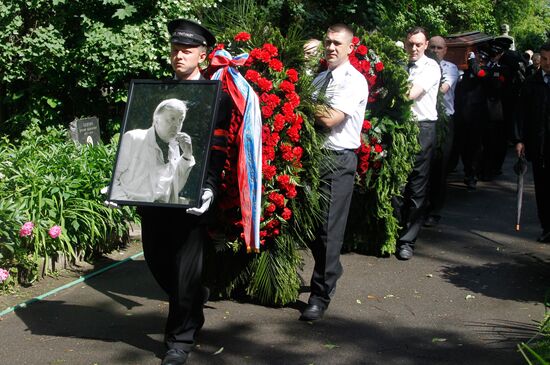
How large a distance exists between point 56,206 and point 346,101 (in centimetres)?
285

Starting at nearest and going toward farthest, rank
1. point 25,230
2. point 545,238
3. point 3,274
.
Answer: point 3,274 → point 25,230 → point 545,238

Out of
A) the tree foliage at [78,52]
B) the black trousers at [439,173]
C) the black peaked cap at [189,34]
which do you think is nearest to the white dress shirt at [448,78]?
the black trousers at [439,173]

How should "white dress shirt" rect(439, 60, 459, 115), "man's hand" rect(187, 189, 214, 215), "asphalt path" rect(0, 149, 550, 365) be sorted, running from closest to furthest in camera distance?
"man's hand" rect(187, 189, 214, 215) → "asphalt path" rect(0, 149, 550, 365) → "white dress shirt" rect(439, 60, 459, 115)

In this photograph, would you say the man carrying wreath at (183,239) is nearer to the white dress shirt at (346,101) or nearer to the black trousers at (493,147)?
the white dress shirt at (346,101)

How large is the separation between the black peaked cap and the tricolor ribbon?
16.6 inches

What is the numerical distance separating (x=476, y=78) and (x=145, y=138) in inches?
321

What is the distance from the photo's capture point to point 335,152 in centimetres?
602

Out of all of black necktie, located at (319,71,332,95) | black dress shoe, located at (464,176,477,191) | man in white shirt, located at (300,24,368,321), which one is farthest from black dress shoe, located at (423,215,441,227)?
black necktie, located at (319,71,332,95)

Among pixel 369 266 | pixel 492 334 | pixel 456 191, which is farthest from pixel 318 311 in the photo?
pixel 456 191

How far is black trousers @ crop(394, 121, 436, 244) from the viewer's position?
8.06m

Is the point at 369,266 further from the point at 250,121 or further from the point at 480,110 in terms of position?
the point at 480,110

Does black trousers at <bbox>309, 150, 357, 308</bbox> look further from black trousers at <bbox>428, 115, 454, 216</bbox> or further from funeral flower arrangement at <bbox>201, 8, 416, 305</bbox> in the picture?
black trousers at <bbox>428, 115, 454, 216</bbox>

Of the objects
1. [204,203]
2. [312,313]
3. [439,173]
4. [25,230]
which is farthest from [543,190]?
[25,230]

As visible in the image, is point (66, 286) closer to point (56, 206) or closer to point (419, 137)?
point (56, 206)
